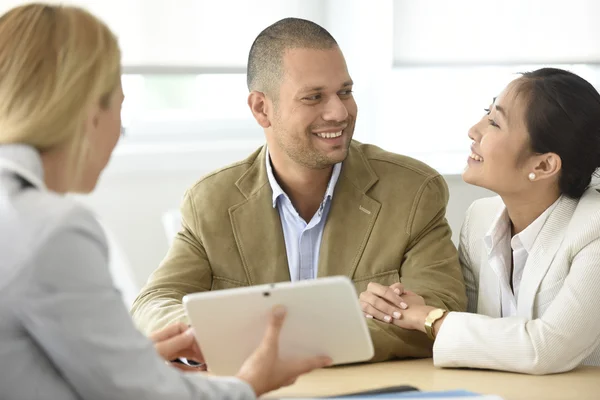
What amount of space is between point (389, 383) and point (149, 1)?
2.02 m

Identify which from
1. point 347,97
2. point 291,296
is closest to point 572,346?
point 291,296

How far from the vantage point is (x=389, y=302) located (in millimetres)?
2340

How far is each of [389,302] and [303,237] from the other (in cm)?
41

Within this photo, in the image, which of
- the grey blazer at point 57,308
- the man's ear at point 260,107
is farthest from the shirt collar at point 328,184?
the grey blazer at point 57,308

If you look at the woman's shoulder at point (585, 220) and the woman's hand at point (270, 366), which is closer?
the woman's hand at point (270, 366)

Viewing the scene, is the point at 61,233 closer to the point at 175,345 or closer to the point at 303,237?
the point at 175,345

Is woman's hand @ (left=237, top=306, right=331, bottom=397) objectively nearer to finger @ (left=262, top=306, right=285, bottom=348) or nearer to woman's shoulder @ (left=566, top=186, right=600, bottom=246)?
finger @ (left=262, top=306, right=285, bottom=348)

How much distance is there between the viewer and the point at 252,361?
1.67 metres

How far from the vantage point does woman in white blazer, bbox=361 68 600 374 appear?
7.07 ft

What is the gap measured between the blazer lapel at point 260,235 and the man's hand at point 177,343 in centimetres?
67

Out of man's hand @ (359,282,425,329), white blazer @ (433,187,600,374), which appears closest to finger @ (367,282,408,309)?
man's hand @ (359,282,425,329)

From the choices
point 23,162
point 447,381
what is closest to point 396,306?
point 447,381

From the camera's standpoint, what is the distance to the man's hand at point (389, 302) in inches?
91.1

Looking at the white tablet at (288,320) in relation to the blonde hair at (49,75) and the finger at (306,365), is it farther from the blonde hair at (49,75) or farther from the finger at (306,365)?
the blonde hair at (49,75)
